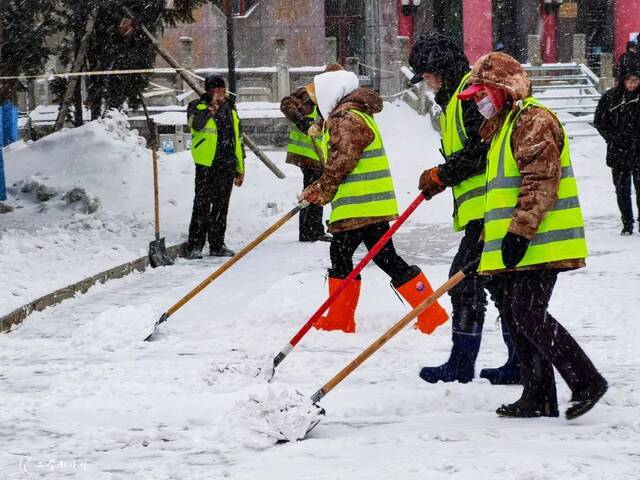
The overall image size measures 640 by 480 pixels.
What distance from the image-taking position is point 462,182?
5516 millimetres

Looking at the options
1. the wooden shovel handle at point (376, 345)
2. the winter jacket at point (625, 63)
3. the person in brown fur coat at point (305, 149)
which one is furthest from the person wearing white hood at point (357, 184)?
the winter jacket at point (625, 63)

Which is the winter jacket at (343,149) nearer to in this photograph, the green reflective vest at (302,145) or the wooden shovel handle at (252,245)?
the wooden shovel handle at (252,245)

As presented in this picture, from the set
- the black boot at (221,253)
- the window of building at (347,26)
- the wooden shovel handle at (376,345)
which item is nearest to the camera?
the wooden shovel handle at (376,345)

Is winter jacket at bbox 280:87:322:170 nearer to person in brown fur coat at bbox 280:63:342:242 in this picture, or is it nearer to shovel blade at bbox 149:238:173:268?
person in brown fur coat at bbox 280:63:342:242

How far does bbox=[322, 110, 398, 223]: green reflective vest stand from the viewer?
6.54m

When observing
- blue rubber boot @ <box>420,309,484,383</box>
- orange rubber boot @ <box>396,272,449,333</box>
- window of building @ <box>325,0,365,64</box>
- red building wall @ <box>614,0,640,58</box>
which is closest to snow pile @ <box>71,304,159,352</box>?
orange rubber boot @ <box>396,272,449,333</box>

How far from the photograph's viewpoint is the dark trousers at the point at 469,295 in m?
5.50

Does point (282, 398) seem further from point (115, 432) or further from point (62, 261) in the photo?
point (62, 261)

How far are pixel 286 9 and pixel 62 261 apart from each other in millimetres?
22923

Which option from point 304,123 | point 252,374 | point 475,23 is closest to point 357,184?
point 252,374

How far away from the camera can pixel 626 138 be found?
1106 cm

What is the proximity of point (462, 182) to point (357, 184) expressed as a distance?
1157 millimetres

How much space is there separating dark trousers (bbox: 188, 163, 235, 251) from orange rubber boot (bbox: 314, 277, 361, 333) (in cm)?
432

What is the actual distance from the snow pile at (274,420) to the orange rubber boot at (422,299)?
2.12 metres
